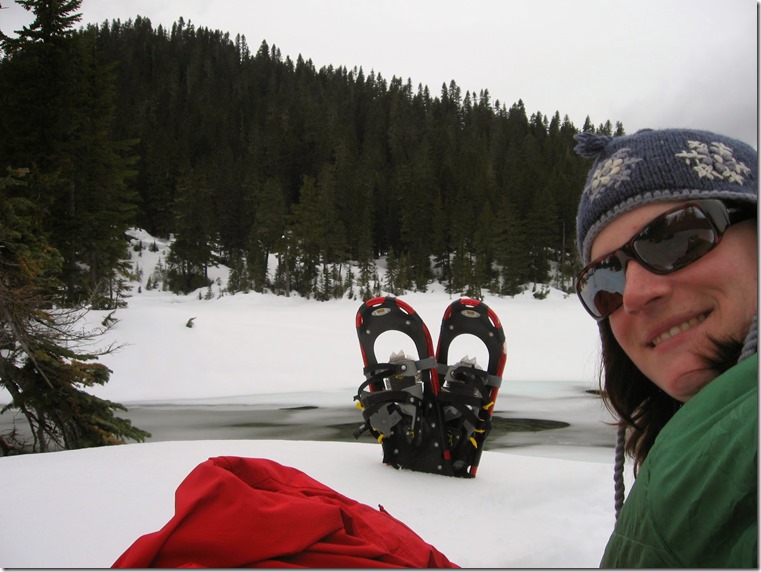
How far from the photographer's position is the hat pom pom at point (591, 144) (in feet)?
3.70

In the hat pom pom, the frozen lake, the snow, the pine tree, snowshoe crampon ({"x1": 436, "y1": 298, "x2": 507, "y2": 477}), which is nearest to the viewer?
the hat pom pom

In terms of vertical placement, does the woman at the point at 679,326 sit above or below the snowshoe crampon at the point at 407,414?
above

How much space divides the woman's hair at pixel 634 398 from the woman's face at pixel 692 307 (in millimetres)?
327

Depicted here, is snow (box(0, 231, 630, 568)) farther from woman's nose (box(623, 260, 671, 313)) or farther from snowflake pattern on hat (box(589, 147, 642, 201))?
snowflake pattern on hat (box(589, 147, 642, 201))

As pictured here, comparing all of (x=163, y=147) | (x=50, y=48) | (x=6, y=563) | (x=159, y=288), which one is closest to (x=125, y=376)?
(x=50, y=48)

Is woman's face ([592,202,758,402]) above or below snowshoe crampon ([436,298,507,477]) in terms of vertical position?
above

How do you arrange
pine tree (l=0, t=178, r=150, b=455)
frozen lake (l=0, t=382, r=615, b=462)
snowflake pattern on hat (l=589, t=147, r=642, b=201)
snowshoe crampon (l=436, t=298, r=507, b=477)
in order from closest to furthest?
snowflake pattern on hat (l=589, t=147, r=642, b=201), snowshoe crampon (l=436, t=298, r=507, b=477), pine tree (l=0, t=178, r=150, b=455), frozen lake (l=0, t=382, r=615, b=462)

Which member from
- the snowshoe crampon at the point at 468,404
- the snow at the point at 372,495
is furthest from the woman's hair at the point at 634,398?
the snowshoe crampon at the point at 468,404

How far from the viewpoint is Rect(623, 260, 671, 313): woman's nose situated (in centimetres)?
86

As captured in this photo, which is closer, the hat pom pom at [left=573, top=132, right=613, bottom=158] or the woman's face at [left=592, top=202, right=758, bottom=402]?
the woman's face at [left=592, top=202, right=758, bottom=402]

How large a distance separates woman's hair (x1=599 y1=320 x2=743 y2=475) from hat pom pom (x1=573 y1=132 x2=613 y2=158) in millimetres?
429

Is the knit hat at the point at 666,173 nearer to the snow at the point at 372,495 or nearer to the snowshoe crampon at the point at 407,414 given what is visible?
the snow at the point at 372,495

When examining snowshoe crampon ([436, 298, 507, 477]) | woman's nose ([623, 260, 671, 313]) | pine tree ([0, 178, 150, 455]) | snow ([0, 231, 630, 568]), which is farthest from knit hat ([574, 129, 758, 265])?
pine tree ([0, 178, 150, 455])

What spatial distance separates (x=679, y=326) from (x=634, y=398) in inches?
18.5
